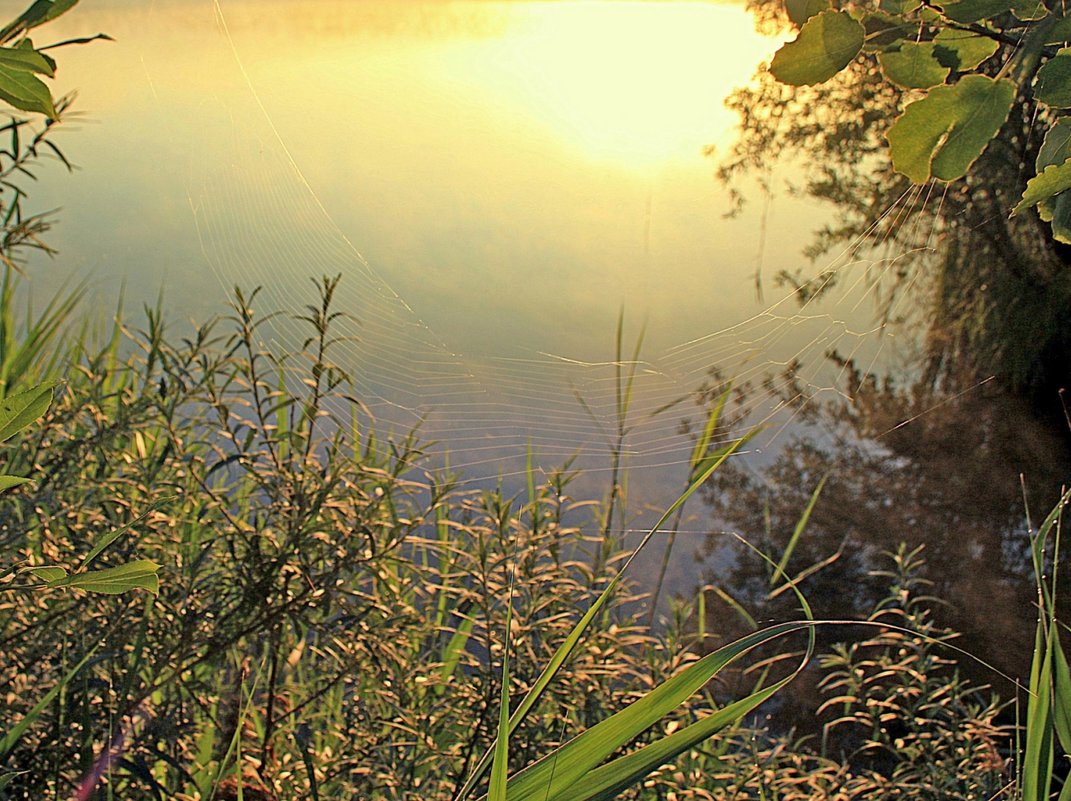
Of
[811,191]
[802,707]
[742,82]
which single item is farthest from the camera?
[811,191]

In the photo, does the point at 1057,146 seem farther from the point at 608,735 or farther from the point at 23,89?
the point at 23,89

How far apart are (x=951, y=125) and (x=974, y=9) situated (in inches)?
2.5

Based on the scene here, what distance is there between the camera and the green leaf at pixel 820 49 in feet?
1.79

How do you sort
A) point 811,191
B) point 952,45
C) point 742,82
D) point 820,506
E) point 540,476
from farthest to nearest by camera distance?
1. point 820,506
2. point 811,191
3. point 540,476
4. point 742,82
5. point 952,45

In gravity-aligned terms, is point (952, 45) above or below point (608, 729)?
above

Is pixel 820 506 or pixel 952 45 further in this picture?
pixel 820 506

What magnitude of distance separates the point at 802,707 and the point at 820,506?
2.62 feet

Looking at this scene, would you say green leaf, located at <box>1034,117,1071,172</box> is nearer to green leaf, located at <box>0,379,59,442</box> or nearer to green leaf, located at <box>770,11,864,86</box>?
green leaf, located at <box>770,11,864,86</box>

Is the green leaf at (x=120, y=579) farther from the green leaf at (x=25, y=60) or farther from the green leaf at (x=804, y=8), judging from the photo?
the green leaf at (x=804, y=8)

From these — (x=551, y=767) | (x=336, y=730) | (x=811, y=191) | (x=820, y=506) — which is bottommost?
(x=551, y=767)

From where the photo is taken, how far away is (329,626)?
1.13 meters

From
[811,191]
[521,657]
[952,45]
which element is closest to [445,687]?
[521,657]

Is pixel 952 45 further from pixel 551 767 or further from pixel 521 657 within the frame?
pixel 521 657

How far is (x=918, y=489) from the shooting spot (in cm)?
310
